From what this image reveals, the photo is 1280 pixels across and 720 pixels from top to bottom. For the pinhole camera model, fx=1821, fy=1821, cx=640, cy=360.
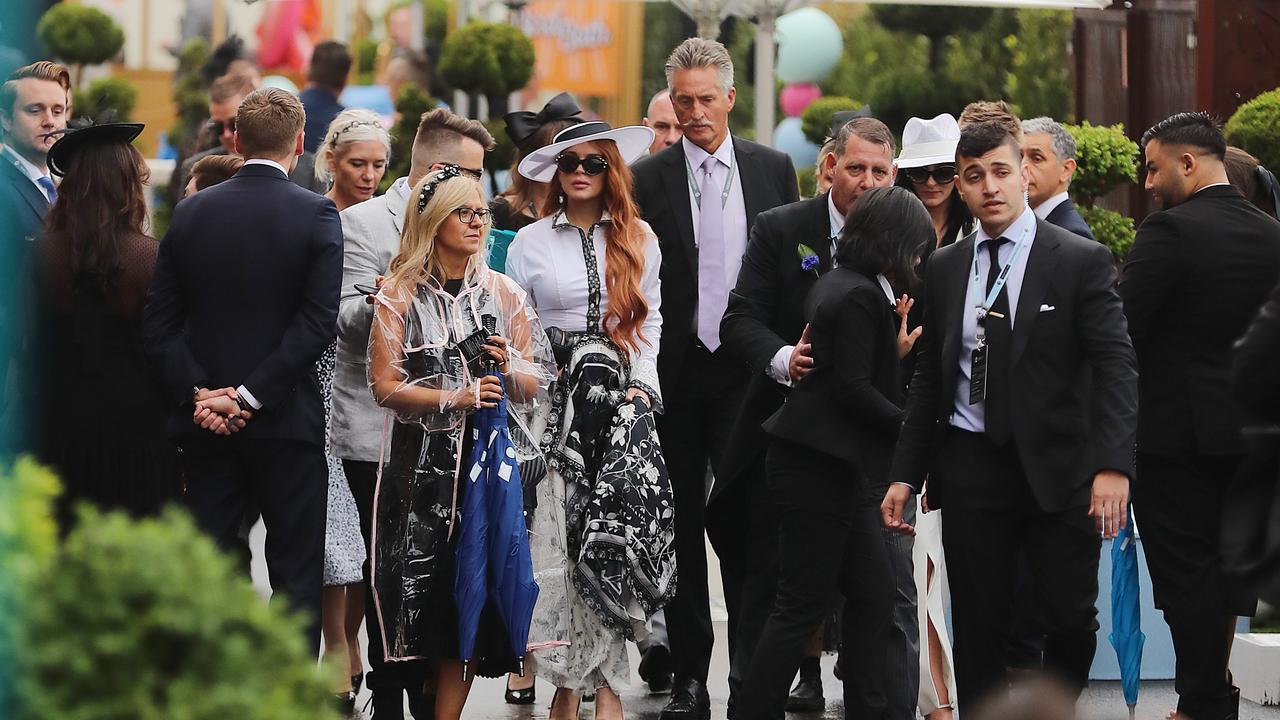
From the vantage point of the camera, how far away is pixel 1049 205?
721 cm

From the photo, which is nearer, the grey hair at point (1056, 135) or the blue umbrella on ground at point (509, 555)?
the blue umbrella on ground at point (509, 555)

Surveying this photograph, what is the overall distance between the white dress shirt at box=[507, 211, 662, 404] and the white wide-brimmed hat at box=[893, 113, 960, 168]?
112 centimetres

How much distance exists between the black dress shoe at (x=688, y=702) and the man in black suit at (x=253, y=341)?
147 centimetres

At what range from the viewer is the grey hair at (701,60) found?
7348 mm

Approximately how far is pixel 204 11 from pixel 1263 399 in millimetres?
20502

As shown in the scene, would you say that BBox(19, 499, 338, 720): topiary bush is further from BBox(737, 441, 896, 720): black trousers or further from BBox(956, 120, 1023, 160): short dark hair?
BBox(956, 120, 1023, 160): short dark hair

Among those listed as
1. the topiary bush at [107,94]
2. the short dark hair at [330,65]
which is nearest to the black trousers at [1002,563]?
the short dark hair at [330,65]

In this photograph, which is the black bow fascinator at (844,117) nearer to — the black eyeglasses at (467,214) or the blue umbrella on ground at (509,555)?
the black eyeglasses at (467,214)

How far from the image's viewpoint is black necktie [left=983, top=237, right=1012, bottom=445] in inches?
214

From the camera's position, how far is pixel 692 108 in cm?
735

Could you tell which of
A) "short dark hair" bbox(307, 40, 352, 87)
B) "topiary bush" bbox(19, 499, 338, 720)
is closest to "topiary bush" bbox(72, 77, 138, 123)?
"short dark hair" bbox(307, 40, 352, 87)

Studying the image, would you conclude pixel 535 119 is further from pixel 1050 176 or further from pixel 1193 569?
pixel 1193 569

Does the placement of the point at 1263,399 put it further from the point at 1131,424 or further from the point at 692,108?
the point at 692,108

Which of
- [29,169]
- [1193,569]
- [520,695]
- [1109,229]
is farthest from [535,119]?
[1193,569]
